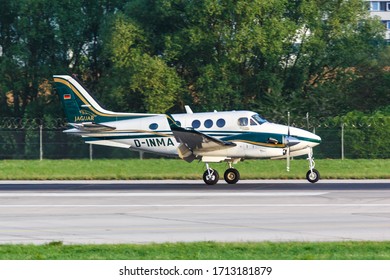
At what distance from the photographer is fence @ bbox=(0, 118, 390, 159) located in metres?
42.9

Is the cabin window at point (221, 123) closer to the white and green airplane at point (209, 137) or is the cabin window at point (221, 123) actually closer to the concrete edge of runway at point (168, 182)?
the white and green airplane at point (209, 137)

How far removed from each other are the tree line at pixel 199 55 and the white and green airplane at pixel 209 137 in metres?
13.9

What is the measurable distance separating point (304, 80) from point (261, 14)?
16.7 ft

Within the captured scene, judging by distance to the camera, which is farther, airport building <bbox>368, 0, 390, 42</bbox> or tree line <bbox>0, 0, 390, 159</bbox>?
airport building <bbox>368, 0, 390, 42</bbox>

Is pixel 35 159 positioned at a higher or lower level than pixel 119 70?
lower

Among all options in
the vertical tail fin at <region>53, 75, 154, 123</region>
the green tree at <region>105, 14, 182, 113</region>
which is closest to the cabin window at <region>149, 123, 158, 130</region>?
the vertical tail fin at <region>53, 75, 154, 123</region>

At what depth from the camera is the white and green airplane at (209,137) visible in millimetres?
31859

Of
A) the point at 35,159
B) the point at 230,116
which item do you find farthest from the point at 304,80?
the point at 230,116

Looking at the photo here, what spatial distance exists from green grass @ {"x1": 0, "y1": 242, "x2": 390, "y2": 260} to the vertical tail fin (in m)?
18.6

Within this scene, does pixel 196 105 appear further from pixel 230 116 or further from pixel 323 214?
pixel 323 214

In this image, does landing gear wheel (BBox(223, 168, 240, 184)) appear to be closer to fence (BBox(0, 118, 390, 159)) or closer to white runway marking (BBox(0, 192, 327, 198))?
white runway marking (BBox(0, 192, 327, 198))

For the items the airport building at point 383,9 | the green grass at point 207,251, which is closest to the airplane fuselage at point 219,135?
the green grass at point 207,251

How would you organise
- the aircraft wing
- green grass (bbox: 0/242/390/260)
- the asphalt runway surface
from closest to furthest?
green grass (bbox: 0/242/390/260)
the asphalt runway surface
the aircraft wing

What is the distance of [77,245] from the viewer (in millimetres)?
17016
